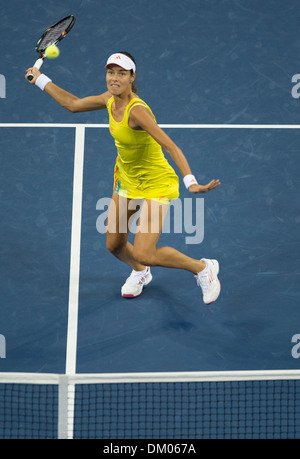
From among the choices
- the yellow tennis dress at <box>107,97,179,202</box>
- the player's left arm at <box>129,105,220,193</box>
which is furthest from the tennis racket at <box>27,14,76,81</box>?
the player's left arm at <box>129,105,220,193</box>

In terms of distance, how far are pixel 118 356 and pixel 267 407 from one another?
50.9 inches

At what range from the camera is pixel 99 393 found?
519 centimetres

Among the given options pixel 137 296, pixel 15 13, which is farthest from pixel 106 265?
pixel 15 13

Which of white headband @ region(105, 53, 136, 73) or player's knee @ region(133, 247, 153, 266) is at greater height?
white headband @ region(105, 53, 136, 73)

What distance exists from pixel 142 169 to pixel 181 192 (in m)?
1.73

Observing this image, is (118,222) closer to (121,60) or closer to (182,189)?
(121,60)

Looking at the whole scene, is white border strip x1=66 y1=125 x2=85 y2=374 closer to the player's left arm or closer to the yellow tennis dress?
the yellow tennis dress

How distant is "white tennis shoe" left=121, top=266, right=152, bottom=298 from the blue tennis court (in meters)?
0.08

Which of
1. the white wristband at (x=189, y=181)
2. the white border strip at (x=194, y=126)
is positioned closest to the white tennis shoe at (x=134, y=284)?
the white wristband at (x=189, y=181)

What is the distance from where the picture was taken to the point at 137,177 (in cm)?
582

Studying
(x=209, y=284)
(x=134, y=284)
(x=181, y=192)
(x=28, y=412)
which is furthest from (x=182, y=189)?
(x=28, y=412)

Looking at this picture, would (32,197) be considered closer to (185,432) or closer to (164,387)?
(164,387)

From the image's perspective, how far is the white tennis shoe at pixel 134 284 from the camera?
6.26 meters

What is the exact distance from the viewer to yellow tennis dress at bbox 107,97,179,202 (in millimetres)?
5609
